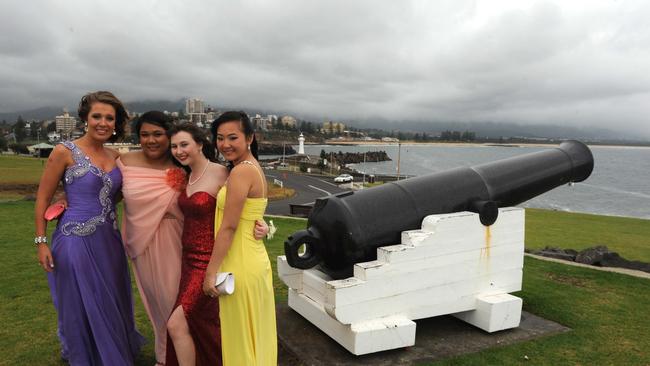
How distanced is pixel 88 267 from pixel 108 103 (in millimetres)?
1021

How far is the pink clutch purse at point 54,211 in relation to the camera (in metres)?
2.79

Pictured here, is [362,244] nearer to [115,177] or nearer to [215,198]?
[215,198]

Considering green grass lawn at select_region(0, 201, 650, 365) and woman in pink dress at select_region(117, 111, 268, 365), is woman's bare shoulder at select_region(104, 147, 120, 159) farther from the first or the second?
green grass lawn at select_region(0, 201, 650, 365)

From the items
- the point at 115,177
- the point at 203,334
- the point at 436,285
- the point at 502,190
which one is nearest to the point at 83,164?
the point at 115,177

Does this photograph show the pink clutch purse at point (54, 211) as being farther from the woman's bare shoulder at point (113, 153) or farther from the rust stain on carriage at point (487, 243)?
the rust stain on carriage at point (487, 243)

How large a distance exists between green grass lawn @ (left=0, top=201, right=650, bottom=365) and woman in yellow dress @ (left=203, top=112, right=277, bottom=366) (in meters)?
1.25

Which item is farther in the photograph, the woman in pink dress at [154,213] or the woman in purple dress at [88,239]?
the woman in pink dress at [154,213]

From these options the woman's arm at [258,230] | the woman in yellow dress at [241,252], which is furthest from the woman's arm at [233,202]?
the woman's arm at [258,230]

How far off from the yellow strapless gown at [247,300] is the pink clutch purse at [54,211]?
39.6 inches

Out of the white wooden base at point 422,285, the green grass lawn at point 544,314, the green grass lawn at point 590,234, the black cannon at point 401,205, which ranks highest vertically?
the black cannon at point 401,205

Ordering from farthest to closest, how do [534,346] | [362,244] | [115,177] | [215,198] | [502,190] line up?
[502,190] < [534,346] < [362,244] < [115,177] < [215,198]

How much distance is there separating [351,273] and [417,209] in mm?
792

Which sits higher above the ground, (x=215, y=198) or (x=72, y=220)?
(x=215, y=198)

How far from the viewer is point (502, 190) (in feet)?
15.1
